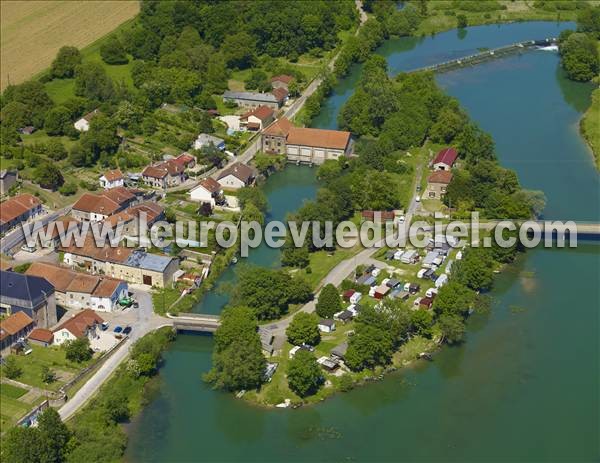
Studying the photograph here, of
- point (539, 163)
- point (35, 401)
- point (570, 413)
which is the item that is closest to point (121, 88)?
point (539, 163)

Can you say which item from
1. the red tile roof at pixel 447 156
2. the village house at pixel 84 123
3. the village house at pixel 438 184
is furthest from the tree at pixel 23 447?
the village house at pixel 84 123

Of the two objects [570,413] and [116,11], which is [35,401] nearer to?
[570,413]

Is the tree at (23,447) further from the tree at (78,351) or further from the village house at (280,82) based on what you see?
the village house at (280,82)

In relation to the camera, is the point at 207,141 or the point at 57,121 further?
the point at 57,121

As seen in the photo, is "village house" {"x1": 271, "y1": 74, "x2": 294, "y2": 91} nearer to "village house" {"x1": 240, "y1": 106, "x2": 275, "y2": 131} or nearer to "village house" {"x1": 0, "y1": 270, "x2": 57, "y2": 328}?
"village house" {"x1": 240, "y1": 106, "x2": 275, "y2": 131}

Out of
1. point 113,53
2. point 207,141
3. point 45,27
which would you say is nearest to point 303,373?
point 207,141

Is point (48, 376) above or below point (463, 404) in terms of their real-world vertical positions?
above

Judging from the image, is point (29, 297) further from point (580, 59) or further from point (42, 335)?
point (580, 59)
